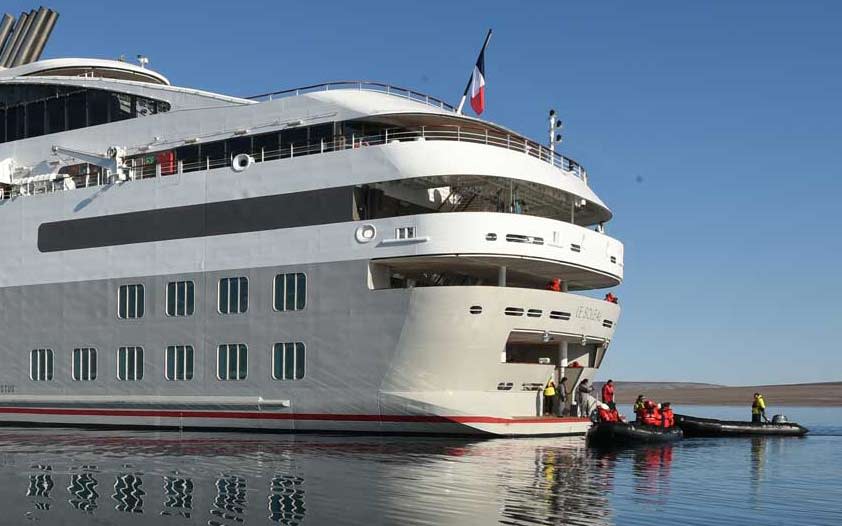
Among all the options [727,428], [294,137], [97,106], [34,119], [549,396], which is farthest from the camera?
[34,119]

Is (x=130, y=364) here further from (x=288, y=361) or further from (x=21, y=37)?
(x=21, y=37)

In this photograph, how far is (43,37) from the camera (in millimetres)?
41188

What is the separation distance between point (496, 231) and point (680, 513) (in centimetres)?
1208

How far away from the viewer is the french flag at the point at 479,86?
91.3ft

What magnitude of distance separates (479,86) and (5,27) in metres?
24.5

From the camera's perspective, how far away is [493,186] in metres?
27.6

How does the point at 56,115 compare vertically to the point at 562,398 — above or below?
above

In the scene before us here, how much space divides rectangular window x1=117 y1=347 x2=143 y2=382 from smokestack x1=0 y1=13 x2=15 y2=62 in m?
19.9

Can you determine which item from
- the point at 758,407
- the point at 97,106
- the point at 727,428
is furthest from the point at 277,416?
the point at 758,407

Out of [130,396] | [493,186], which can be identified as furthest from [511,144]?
[130,396]

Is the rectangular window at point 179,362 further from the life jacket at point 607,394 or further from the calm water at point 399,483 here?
the life jacket at point 607,394

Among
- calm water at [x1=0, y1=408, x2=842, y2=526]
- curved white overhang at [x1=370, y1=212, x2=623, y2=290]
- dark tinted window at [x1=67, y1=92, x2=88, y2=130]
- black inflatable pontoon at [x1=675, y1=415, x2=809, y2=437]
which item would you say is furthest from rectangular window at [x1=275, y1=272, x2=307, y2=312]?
black inflatable pontoon at [x1=675, y1=415, x2=809, y2=437]

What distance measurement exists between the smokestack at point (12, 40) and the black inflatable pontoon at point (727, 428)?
103ft

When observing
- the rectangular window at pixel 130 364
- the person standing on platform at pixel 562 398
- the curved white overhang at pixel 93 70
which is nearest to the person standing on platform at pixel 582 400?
the person standing on platform at pixel 562 398
